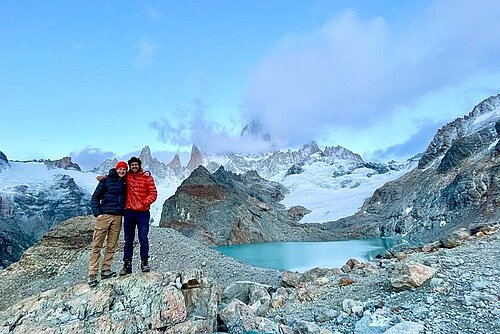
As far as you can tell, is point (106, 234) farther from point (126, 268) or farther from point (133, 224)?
point (126, 268)

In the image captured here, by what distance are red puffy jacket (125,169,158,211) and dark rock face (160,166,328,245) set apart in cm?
8798

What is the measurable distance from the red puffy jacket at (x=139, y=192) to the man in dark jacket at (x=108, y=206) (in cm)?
12

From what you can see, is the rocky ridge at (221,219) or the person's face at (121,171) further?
the rocky ridge at (221,219)

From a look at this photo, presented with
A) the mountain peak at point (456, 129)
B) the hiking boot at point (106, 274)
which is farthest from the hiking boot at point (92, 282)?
the mountain peak at point (456, 129)

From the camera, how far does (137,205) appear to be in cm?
868

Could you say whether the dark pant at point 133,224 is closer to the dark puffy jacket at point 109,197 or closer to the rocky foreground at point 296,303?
the dark puffy jacket at point 109,197

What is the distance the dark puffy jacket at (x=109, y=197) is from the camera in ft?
28.3

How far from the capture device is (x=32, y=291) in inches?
851

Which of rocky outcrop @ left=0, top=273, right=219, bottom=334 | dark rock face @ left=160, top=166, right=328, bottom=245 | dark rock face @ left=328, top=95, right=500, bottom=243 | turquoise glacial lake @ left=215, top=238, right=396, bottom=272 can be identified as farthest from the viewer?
dark rock face @ left=160, top=166, right=328, bottom=245

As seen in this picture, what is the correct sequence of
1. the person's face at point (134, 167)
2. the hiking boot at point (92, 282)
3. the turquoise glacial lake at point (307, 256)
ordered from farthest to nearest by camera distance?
the turquoise glacial lake at point (307, 256), the person's face at point (134, 167), the hiking boot at point (92, 282)

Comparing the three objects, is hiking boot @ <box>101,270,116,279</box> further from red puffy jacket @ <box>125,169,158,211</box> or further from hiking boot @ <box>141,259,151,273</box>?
red puffy jacket @ <box>125,169,158,211</box>

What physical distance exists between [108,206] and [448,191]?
85387 millimetres

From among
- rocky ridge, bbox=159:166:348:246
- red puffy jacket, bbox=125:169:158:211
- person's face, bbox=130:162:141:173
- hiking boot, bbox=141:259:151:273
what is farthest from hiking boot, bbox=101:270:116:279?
rocky ridge, bbox=159:166:348:246

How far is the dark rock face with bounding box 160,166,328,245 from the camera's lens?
325 ft
